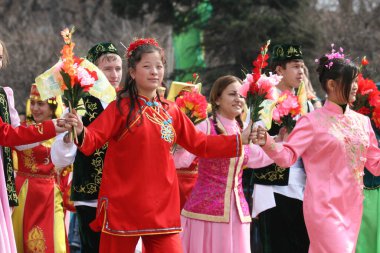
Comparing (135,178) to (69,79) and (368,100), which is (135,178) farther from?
(368,100)

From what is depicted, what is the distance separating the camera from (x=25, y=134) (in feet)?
19.2

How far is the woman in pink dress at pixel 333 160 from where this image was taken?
20.1 feet

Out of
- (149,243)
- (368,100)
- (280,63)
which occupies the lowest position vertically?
(149,243)

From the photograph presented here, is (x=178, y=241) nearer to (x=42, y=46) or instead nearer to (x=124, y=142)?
(x=124, y=142)

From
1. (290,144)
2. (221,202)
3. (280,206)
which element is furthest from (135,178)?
(280,206)

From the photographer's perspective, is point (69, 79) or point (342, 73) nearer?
point (69, 79)

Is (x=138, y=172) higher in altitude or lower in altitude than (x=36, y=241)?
higher

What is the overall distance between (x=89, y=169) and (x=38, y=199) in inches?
68.3

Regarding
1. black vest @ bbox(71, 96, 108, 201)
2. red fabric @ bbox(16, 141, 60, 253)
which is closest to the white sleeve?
black vest @ bbox(71, 96, 108, 201)

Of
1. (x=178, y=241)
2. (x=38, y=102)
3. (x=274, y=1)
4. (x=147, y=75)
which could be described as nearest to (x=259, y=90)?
(x=147, y=75)

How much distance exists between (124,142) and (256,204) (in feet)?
6.74

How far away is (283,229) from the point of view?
740cm

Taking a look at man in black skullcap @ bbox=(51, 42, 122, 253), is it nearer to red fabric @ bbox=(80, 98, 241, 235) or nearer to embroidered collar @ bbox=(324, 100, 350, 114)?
red fabric @ bbox=(80, 98, 241, 235)

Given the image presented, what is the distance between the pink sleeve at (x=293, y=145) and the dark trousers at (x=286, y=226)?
1.24 metres
